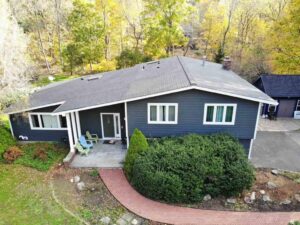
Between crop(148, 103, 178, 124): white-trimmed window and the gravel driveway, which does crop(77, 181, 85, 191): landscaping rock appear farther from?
the gravel driveway

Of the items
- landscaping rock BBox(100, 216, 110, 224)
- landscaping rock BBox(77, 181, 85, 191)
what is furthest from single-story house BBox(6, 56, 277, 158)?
landscaping rock BBox(100, 216, 110, 224)

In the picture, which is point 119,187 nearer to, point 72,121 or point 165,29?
point 72,121

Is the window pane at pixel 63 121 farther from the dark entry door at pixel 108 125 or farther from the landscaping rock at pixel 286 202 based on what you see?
the landscaping rock at pixel 286 202

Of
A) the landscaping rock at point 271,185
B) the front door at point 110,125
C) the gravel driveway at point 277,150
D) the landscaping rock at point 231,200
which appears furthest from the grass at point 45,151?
the gravel driveway at point 277,150

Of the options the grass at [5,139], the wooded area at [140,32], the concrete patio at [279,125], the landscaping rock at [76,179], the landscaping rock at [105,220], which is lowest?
the landscaping rock at [105,220]

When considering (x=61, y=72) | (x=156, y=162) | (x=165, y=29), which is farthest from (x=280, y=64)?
(x=61, y=72)
